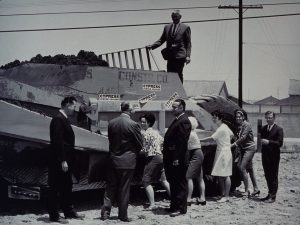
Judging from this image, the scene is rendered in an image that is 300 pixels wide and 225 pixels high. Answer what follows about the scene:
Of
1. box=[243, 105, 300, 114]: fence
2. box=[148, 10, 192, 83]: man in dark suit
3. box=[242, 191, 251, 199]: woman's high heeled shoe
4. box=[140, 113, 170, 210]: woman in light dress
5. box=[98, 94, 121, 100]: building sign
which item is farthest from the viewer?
box=[243, 105, 300, 114]: fence

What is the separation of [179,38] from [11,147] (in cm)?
432

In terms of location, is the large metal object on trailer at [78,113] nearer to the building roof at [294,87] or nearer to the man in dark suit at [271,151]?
the man in dark suit at [271,151]

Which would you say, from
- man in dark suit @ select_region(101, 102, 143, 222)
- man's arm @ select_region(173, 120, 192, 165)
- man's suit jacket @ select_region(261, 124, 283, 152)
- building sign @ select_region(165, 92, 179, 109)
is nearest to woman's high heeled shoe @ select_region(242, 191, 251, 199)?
man's suit jacket @ select_region(261, 124, 283, 152)

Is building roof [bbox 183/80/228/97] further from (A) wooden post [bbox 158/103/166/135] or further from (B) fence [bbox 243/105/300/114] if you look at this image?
(A) wooden post [bbox 158/103/166/135]

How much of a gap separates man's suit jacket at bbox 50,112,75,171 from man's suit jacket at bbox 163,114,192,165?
4.35ft

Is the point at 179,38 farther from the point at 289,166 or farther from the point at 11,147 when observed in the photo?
the point at 289,166

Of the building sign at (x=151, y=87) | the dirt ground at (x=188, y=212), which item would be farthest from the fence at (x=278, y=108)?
the building sign at (x=151, y=87)

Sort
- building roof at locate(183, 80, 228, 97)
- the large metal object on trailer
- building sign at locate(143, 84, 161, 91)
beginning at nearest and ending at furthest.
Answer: the large metal object on trailer → building sign at locate(143, 84, 161, 91) → building roof at locate(183, 80, 228, 97)

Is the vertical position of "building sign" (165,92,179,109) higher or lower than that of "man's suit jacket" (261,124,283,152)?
higher

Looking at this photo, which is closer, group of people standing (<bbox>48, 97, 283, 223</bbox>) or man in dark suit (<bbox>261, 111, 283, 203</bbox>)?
group of people standing (<bbox>48, 97, 283, 223</bbox>)

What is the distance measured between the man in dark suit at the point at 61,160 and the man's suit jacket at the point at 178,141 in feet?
4.27

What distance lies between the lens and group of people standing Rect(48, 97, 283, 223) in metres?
6.23

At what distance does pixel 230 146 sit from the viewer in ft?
27.4

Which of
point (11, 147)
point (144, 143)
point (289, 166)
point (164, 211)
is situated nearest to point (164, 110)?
point (144, 143)
